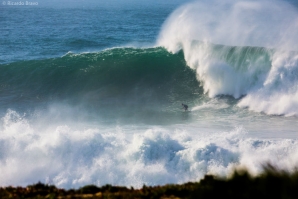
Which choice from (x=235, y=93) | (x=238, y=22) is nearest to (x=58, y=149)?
(x=235, y=93)

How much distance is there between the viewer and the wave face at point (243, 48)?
2050 cm

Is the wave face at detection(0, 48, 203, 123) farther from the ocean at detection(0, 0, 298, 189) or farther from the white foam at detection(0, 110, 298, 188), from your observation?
the white foam at detection(0, 110, 298, 188)

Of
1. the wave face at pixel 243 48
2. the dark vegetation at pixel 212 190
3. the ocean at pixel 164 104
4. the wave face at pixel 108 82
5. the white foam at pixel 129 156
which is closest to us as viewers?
the dark vegetation at pixel 212 190

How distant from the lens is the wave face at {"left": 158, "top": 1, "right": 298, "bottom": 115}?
20.5 m

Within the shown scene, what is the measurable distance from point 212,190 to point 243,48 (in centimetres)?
1948

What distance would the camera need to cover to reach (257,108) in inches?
765

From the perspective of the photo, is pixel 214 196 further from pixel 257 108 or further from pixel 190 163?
pixel 257 108

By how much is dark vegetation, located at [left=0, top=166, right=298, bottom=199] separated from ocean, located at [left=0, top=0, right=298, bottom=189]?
157 centimetres

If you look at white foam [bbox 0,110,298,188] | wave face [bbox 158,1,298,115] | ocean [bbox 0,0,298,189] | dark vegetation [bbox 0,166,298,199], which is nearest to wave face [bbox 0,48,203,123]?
ocean [bbox 0,0,298,189]

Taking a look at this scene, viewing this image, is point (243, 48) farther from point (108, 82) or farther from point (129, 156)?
point (129, 156)

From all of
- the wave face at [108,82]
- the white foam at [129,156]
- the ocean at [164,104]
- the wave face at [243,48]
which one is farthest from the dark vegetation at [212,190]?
the wave face at [243,48]

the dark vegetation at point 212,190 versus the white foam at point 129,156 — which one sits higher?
the dark vegetation at point 212,190

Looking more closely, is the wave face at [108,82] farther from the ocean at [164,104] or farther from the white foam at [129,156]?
the white foam at [129,156]

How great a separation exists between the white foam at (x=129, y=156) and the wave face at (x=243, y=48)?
5.31 meters
